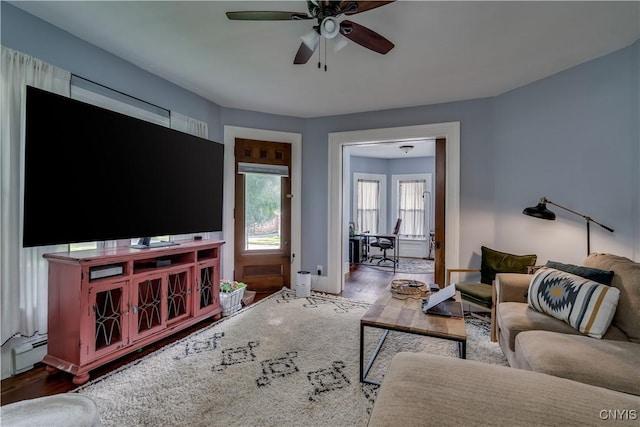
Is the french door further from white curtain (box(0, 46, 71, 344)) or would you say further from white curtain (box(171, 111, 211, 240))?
white curtain (box(0, 46, 71, 344))

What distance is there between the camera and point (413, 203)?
761 cm

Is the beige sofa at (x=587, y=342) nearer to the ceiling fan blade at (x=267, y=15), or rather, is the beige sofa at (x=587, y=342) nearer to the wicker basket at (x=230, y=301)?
the ceiling fan blade at (x=267, y=15)

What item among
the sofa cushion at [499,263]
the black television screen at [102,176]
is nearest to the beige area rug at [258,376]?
the sofa cushion at [499,263]

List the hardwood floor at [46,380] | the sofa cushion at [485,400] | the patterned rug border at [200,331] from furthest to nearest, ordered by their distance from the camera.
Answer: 1. the patterned rug border at [200,331]
2. the hardwood floor at [46,380]
3. the sofa cushion at [485,400]

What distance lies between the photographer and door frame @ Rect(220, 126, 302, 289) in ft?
13.1

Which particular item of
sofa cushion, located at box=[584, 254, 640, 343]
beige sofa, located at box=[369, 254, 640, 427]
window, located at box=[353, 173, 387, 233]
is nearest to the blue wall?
sofa cushion, located at box=[584, 254, 640, 343]

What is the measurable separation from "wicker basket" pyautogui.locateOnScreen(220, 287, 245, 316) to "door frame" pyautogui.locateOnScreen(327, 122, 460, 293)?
1.40 m

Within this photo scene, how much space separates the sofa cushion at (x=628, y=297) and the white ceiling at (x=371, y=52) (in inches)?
69.9

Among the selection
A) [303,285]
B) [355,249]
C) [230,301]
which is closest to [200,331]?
[230,301]

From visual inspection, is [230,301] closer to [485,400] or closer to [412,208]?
[485,400]

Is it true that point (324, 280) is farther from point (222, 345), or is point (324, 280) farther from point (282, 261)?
point (222, 345)

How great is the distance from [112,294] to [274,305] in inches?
71.8

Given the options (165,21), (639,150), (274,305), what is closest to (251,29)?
(165,21)

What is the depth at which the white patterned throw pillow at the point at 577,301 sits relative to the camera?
5.82ft
